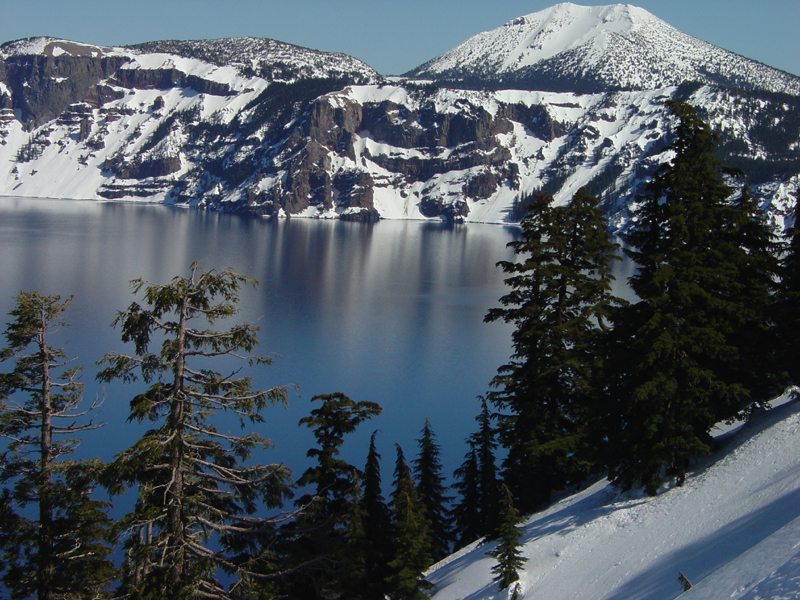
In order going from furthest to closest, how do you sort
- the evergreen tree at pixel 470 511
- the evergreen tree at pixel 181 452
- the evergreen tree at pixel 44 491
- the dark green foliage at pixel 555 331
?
the evergreen tree at pixel 470 511
the dark green foliage at pixel 555 331
the evergreen tree at pixel 44 491
the evergreen tree at pixel 181 452

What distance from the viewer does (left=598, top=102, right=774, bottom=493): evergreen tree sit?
14.5 metres

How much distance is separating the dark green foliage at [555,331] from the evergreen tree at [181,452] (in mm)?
9696

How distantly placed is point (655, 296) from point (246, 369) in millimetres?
40501

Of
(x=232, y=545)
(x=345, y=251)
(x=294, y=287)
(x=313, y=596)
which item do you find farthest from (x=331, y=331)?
(x=345, y=251)

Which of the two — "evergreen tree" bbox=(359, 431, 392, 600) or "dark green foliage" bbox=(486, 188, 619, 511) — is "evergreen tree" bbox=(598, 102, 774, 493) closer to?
"dark green foliage" bbox=(486, 188, 619, 511)

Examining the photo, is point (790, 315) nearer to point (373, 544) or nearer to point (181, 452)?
point (373, 544)

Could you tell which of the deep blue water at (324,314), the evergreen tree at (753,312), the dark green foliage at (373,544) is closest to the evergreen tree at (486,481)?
the dark green foliage at (373,544)

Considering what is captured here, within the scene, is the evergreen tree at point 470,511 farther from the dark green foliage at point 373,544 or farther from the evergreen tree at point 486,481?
the dark green foliage at point 373,544

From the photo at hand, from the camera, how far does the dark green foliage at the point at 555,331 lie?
18203 millimetres

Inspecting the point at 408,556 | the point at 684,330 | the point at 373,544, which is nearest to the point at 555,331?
the point at 684,330

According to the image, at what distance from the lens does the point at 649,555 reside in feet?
40.6

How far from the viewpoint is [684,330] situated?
587 inches

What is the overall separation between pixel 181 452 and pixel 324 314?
2516 inches

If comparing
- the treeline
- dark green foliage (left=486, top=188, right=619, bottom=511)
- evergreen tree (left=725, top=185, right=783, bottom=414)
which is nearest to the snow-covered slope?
evergreen tree (left=725, top=185, right=783, bottom=414)
